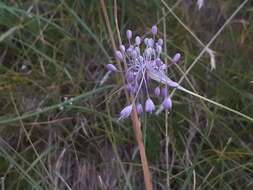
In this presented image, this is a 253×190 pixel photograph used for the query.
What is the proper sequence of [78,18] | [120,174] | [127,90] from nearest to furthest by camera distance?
1. [127,90]
2. [120,174]
3. [78,18]

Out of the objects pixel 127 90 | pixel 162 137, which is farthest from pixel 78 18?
pixel 127 90

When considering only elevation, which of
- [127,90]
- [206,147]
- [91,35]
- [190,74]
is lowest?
[206,147]

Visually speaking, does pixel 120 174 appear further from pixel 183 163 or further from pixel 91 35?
pixel 91 35

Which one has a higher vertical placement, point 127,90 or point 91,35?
point 127,90

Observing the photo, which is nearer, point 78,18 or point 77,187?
point 77,187

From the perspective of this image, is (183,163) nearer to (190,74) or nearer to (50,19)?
(190,74)

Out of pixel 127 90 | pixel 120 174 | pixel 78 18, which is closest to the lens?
pixel 127 90

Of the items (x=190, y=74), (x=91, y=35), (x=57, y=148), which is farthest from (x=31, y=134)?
(x=190, y=74)
